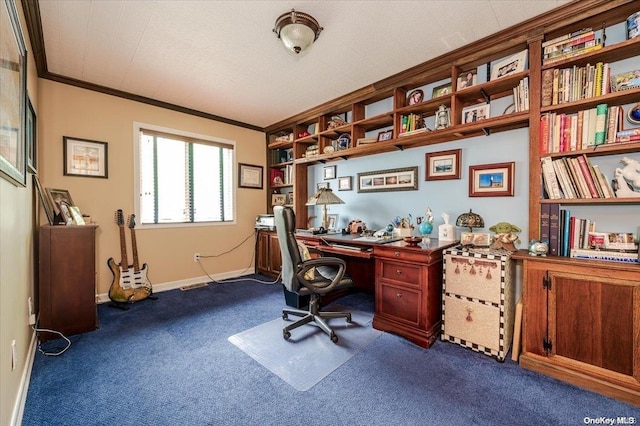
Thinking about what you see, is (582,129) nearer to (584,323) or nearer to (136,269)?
(584,323)

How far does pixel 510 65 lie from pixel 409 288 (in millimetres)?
1934

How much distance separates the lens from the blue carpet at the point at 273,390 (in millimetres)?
1381

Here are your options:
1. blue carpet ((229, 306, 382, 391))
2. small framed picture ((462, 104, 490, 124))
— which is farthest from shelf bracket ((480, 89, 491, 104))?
blue carpet ((229, 306, 382, 391))

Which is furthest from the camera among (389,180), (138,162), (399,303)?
(138,162)

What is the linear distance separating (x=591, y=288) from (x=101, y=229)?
4.32 meters

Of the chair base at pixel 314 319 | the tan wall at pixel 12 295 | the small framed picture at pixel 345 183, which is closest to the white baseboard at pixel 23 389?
the tan wall at pixel 12 295

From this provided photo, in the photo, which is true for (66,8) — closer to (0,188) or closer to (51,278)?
(0,188)

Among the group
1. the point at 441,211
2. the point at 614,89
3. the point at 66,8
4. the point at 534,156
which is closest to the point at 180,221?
the point at 66,8

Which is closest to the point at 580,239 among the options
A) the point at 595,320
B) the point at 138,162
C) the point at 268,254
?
the point at 595,320

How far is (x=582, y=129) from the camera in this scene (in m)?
1.79

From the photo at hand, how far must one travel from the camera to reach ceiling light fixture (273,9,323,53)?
1841 mm

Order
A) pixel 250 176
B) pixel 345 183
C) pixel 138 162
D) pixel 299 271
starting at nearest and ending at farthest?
1. pixel 299 271
2. pixel 138 162
3. pixel 345 183
4. pixel 250 176

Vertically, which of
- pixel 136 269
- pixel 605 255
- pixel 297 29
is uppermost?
pixel 297 29

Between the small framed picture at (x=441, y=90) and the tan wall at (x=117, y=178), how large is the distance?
9.34 ft
